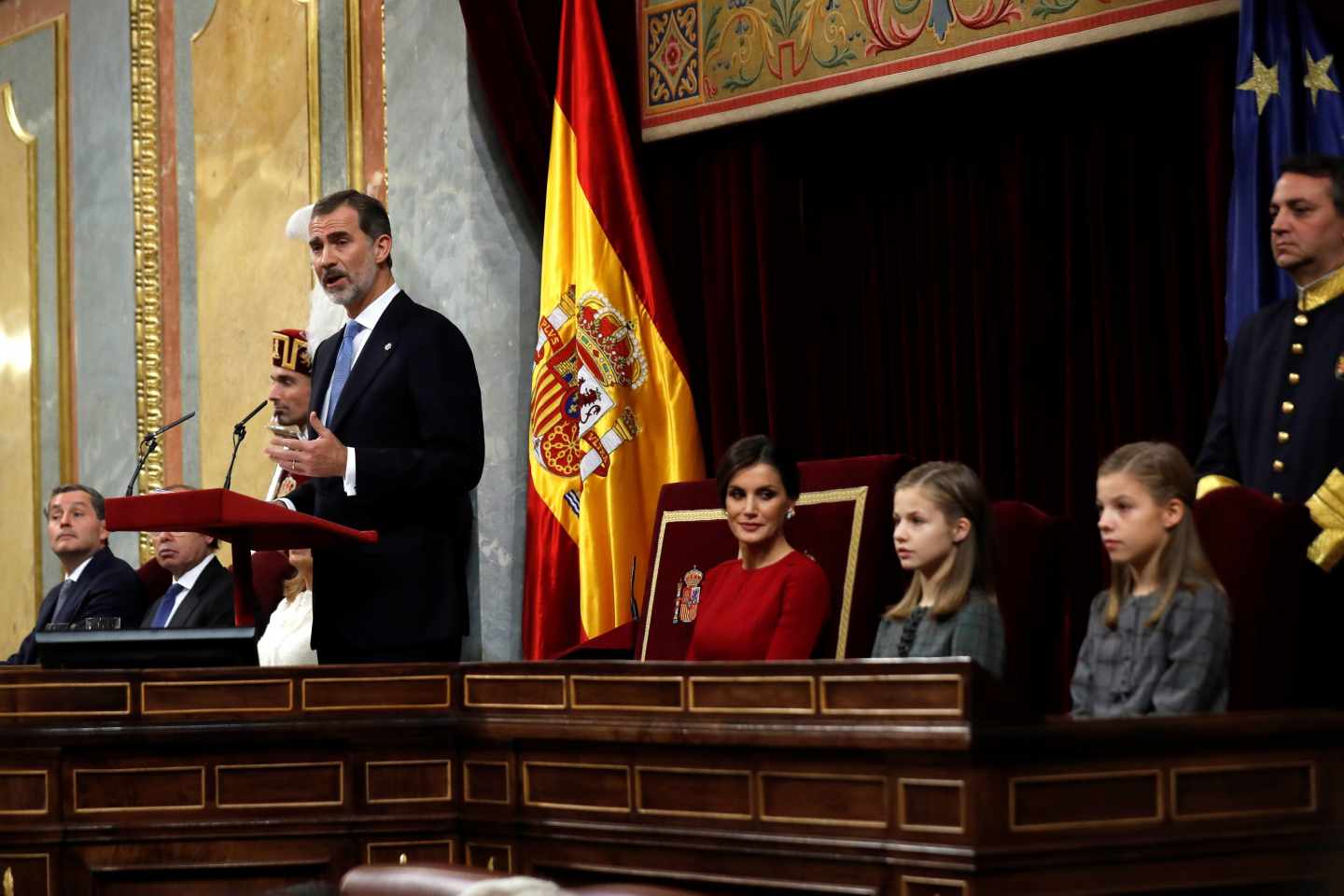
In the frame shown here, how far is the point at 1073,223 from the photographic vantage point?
506 cm

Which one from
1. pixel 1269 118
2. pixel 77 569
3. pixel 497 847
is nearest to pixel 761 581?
pixel 497 847

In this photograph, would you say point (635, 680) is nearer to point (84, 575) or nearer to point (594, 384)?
point (594, 384)

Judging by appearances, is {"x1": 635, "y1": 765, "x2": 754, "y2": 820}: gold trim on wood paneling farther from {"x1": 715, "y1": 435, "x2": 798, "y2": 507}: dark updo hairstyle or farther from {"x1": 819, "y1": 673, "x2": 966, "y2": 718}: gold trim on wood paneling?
{"x1": 715, "y1": 435, "x2": 798, "y2": 507}: dark updo hairstyle

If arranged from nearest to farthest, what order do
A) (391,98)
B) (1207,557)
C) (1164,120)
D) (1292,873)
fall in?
(1292,873)
(1207,557)
(1164,120)
(391,98)

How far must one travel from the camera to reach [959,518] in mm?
3418

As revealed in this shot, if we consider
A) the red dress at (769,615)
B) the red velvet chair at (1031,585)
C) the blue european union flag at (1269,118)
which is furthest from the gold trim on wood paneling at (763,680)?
the blue european union flag at (1269,118)

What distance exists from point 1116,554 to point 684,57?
305 centimetres

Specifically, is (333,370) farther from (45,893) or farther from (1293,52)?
(1293,52)

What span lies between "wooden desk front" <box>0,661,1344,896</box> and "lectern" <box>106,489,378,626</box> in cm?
27

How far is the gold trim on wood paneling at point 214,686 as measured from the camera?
3443 mm

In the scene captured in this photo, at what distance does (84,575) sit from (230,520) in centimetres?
290

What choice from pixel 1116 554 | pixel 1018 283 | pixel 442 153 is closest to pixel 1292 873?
pixel 1116 554

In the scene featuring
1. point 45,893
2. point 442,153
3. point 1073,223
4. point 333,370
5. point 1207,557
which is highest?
point 442,153

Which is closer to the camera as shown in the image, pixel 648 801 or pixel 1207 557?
pixel 648 801
